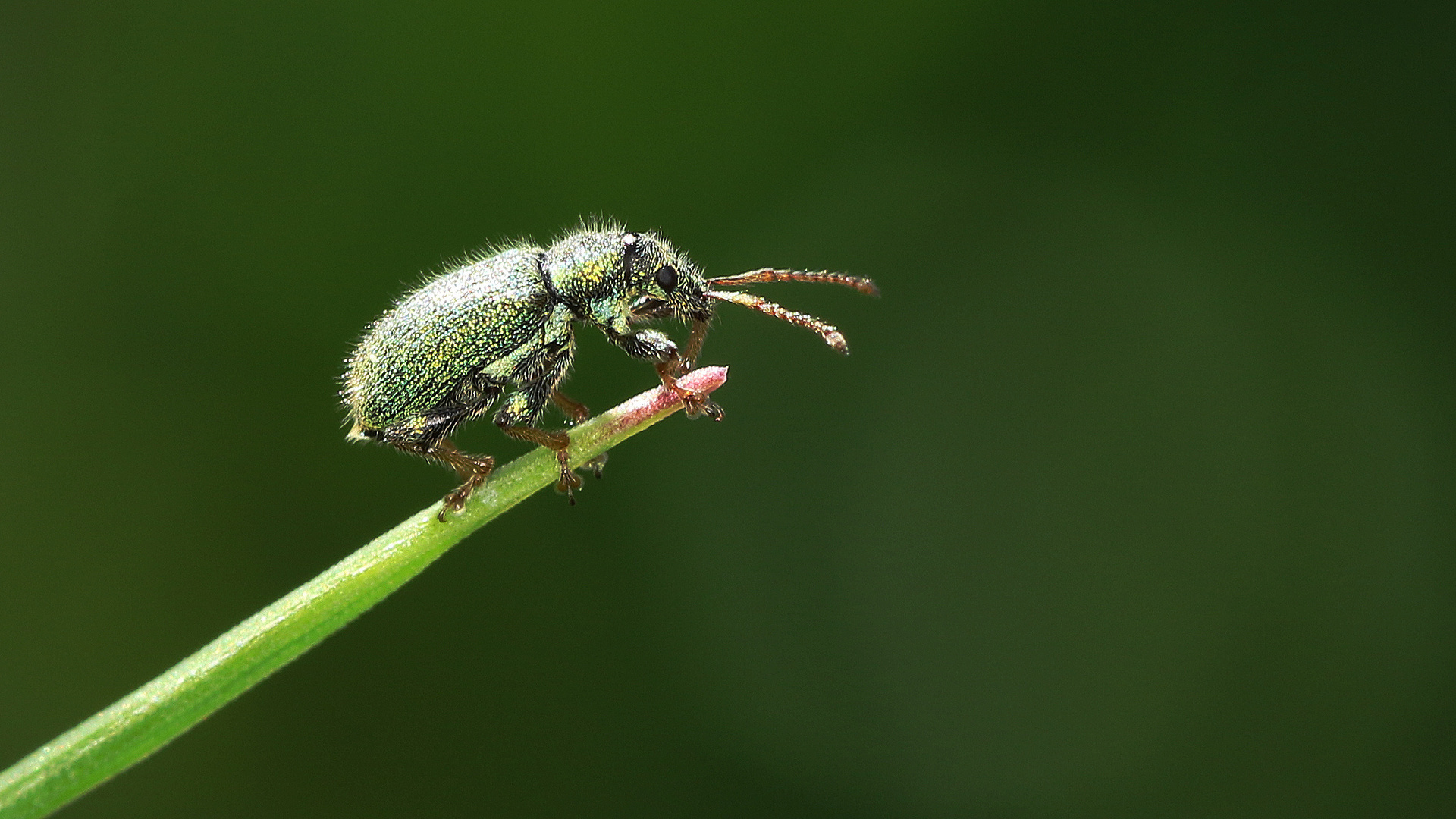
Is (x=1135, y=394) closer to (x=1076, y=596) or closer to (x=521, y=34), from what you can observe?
(x=1076, y=596)

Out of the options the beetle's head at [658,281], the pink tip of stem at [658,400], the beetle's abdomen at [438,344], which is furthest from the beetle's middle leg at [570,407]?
the pink tip of stem at [658,400]

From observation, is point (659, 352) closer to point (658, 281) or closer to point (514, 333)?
point (658, 281)

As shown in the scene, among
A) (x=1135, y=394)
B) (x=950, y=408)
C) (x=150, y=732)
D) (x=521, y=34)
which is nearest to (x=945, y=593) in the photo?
(x=950, y=408)

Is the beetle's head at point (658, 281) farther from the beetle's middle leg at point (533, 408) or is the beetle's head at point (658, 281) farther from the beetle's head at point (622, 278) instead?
the beetle's middle leg at point (533, 408)

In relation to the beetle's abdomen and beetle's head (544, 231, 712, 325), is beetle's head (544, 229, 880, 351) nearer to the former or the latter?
beetle's head (544, 231, 712, 325)

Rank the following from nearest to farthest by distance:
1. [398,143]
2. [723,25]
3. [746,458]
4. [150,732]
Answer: [150,732] < [398,143] < [723,25] < [746,458]

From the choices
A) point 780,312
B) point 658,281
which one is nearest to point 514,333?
point 658,281
